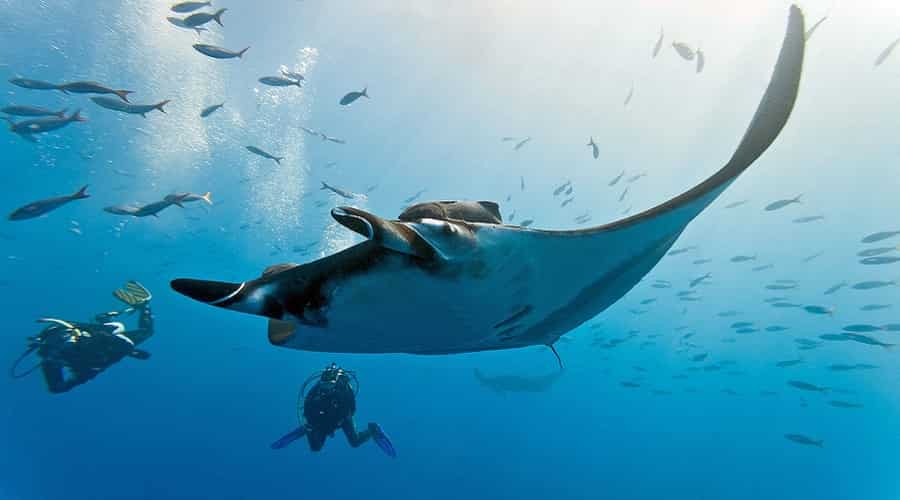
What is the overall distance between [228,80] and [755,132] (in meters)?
18.3

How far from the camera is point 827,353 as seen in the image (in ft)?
106

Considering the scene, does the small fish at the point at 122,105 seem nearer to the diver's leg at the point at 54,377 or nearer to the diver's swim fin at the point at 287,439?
the diver's leg at the point at 54,377

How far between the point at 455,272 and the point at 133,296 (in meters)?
8.22

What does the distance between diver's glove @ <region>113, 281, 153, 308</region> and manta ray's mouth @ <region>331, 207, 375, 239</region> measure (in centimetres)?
809

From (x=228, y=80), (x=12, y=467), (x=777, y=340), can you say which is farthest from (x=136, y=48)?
(x=777, y=340)

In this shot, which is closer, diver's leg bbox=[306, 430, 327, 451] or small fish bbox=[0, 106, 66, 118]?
diver's leg bbox=[306, 430, 327, 451]

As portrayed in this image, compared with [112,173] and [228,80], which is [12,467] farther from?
[228,80]

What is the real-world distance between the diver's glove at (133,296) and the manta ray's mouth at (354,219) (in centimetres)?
809

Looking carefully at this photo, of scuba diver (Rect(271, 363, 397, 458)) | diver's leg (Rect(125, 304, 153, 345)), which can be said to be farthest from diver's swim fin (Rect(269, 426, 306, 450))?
diver's leg (Rect(125, 304, 153, 345))

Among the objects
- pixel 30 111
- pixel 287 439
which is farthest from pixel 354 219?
pixel 30 111

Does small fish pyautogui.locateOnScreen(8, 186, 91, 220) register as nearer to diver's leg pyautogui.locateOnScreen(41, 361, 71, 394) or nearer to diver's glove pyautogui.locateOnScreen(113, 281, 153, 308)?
diver's glove pyautogui.locateOnScreen(113, 281, 153, 308)

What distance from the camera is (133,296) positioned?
24.5ft

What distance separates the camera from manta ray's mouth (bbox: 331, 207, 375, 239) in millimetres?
1057

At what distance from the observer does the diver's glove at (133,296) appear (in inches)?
292
